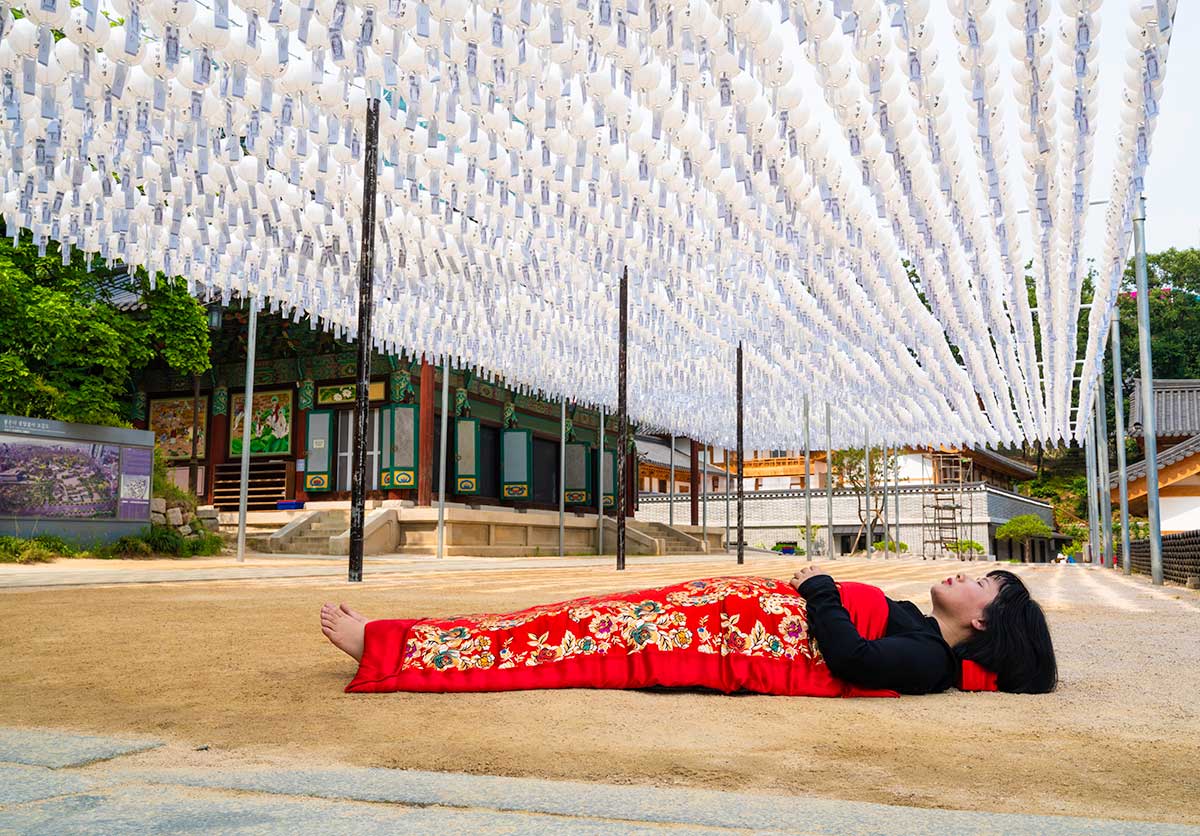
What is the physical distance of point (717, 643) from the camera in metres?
3.17

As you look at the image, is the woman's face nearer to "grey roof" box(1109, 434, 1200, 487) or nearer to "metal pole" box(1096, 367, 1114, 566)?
"metal pole" box(1096, 367, 1114, 566)

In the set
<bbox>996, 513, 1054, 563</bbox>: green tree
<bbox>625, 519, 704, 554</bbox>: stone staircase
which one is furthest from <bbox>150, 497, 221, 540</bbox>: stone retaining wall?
<bbox>996, 513, 1054, 563</bbox>: green tree

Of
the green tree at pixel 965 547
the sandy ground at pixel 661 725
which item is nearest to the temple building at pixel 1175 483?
the green tree at pixel 965 547

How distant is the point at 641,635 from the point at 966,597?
104 cm

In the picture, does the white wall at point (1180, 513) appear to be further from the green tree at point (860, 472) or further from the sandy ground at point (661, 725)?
the sandy ground at point (661, 725)

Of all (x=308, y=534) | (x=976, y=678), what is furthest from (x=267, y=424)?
(x=976, y=678)

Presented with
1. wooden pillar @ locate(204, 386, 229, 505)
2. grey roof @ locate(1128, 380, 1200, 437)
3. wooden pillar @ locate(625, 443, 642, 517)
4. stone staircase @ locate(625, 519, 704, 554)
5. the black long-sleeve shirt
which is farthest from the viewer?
wooden pillar @ locate(625, 443, 642, 517)

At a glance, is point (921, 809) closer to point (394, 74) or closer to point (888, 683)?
point (888, 683)

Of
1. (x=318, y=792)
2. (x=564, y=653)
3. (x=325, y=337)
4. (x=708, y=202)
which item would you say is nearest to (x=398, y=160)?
(x=708, y=202)

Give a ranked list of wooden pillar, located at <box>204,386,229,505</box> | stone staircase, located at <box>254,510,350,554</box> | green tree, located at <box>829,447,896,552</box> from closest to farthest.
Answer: stone staircase, located at <box>254,510,350,554</box>
wooden pillar, located at <box>204,386,229,505</box>
green tree, located at <box>829,447,896,552</box>

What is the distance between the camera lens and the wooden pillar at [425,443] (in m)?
19.5

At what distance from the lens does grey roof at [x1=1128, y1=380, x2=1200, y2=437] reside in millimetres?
25969

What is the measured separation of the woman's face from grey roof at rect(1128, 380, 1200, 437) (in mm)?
24960

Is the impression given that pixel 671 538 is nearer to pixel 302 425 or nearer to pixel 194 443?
pixel 302 425
